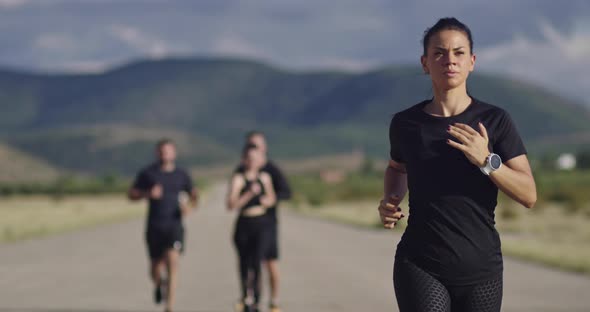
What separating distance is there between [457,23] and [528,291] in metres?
10.5

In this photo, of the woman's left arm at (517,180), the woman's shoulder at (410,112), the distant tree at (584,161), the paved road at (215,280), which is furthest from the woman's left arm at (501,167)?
the distant tree at (584,161)

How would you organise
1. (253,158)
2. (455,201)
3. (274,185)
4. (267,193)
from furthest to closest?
(274,185), (267,193), (253,158), (455,201)

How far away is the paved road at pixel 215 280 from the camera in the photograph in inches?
516

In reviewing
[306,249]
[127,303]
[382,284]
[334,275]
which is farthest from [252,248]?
[306,249]

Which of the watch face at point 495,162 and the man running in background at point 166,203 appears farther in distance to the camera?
the man running in background at point 166,203

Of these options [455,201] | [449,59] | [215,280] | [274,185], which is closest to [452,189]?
[455,201]

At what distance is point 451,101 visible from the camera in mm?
4781

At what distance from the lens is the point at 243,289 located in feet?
36.3

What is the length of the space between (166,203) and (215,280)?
196 inches

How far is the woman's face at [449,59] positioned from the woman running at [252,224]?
6269 millimetres

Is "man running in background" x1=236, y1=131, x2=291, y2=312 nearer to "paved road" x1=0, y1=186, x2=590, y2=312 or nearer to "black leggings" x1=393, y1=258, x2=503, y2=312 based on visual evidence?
"paved road" x1=0, y1=186, x2=590, y2=312

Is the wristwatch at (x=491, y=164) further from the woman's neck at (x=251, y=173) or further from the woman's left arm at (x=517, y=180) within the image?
the woman's neck at (x=251, y=173)

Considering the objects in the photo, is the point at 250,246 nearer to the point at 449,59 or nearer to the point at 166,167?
the point at 166,167

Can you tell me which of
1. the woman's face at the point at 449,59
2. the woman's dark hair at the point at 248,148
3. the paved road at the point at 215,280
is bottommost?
the paved road at the point at 215,280
